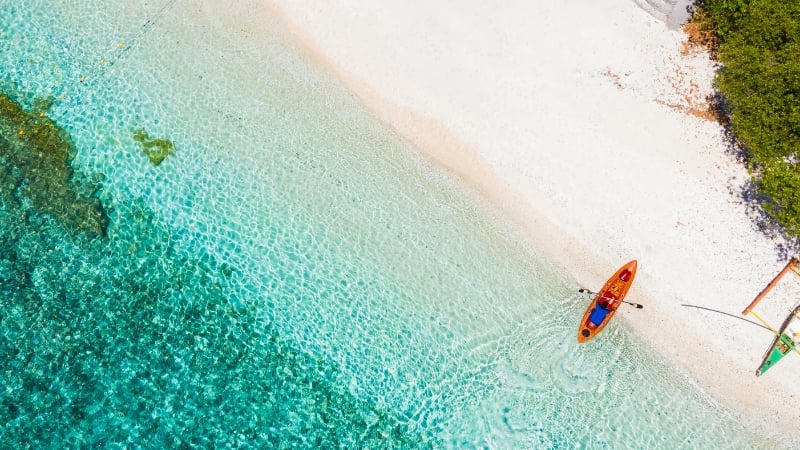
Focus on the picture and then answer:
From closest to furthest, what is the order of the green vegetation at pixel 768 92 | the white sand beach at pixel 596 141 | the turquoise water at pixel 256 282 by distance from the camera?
the green vegetation at pixel 768 92
the turquoise water at pixel 256 282
the white sand beach at pixel 596 141

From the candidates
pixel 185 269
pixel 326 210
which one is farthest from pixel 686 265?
pixel 185 269

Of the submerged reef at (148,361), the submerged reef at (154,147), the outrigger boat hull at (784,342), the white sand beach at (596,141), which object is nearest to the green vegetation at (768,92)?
the white sand beach at (596,141)

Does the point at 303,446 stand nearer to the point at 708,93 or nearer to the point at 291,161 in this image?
the point at 291,161

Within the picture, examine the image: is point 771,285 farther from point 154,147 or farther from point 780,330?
point 154,147

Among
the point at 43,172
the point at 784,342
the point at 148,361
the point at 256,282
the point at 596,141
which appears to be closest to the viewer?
the point at 784,342

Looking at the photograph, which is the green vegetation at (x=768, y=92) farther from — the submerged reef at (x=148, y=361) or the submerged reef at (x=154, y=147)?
the submerged reef at (x=154, y=147)

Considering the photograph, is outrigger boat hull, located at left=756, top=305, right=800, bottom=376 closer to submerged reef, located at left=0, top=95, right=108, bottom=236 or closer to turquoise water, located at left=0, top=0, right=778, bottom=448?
turquoise water, located at left=0, top=0, right=778, bottom=448

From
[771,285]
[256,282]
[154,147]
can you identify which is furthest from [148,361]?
[771,285]
